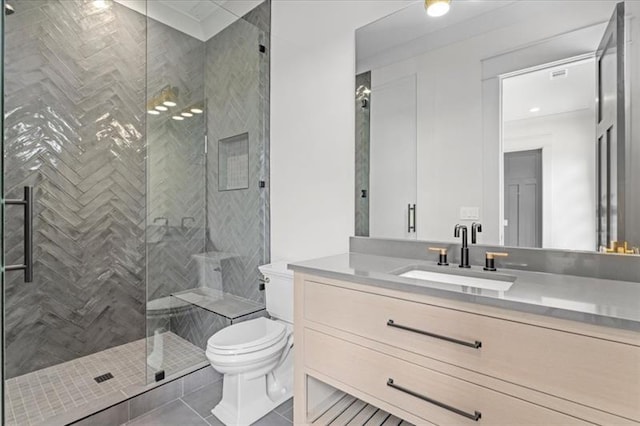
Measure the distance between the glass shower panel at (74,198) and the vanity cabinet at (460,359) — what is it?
60.9 inches

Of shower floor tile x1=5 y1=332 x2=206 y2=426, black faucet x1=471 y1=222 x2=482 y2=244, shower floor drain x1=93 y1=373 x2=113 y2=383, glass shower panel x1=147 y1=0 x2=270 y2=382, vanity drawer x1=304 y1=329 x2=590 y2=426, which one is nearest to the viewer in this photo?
vanity drawer x1=304 y1=329 x2=590 y2=426

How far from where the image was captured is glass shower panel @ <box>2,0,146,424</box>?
2.00m

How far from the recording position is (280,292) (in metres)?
1.93

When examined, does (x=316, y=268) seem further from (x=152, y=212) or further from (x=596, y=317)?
(x=152, y=212)

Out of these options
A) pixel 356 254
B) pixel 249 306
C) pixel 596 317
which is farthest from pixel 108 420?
pixel 596 317

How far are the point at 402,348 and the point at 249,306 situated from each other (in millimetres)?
1633

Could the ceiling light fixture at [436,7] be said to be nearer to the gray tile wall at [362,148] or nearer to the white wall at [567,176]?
the gray tile wall at [362,148]

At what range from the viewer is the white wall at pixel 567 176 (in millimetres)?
1175

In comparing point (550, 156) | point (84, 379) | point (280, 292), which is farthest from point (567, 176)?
point (84, 379)

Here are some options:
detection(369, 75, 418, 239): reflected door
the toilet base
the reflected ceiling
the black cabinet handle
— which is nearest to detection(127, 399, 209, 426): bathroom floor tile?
the toilet base

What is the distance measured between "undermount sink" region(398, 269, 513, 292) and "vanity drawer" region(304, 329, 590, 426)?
35 centimetres

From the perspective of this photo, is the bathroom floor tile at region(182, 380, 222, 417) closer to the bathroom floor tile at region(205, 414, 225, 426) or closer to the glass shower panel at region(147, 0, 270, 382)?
the bathroom floor tile at region(205, 414, 225, 426)

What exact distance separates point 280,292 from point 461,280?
107cm

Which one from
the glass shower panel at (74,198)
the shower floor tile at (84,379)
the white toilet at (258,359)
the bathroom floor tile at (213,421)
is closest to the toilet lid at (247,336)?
the white toilet at (258,359)
